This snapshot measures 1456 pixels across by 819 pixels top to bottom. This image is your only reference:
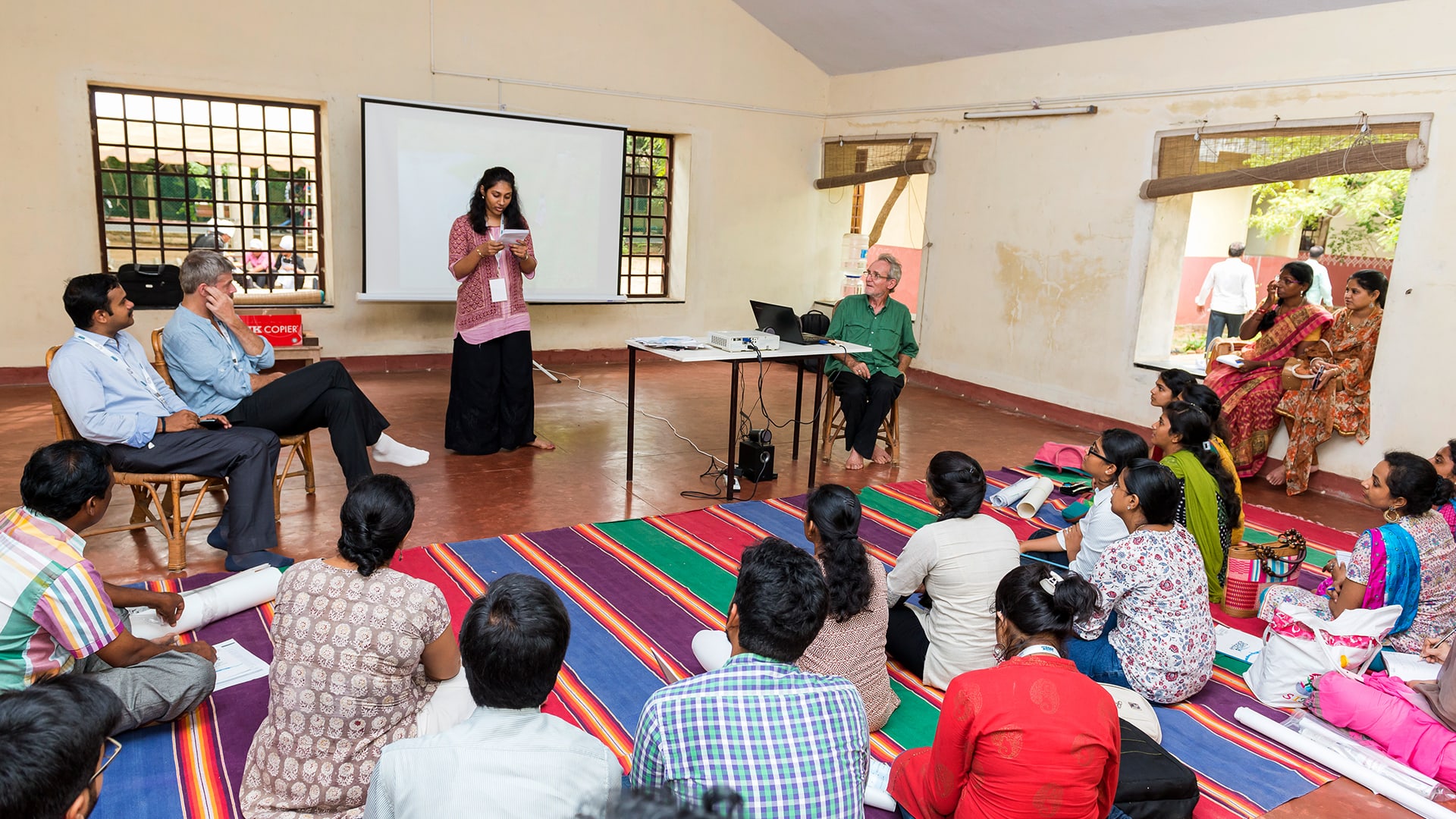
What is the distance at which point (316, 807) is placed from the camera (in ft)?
6.98

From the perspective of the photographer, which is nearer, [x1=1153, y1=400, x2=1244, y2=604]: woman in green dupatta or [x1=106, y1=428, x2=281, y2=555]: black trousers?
[x1=1153, y1=400, x2=1244, y2=604]: woman in green dupatta

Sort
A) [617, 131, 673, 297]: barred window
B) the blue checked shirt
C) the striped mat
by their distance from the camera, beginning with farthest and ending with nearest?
[617, 131, 673, 297]: barred window < the striped mat < the blue checked shirt

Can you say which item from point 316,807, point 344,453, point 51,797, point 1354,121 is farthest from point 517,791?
point 1354,121

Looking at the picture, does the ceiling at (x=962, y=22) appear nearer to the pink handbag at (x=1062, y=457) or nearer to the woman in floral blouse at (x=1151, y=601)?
the pink handbag at (x=1062, y=457)

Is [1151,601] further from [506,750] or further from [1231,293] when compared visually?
[1231,293]

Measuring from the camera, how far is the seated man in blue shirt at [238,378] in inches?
157

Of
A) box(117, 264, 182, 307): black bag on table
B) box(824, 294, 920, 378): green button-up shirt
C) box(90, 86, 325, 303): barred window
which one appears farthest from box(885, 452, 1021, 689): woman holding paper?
box(90, 86, 325, 303): barred window

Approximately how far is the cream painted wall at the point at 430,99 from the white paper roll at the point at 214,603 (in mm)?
4545

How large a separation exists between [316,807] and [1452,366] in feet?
19.3

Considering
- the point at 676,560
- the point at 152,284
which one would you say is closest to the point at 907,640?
the point at 676,560

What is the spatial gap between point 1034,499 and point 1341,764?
2327 millimetres

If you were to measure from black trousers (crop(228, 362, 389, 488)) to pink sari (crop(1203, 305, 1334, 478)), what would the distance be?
193 inches

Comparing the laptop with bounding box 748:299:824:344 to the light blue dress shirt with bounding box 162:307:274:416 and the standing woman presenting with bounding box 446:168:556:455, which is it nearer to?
the standing woman presenting with bounding box 446:168:556:455

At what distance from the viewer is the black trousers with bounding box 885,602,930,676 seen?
10.4 feet
